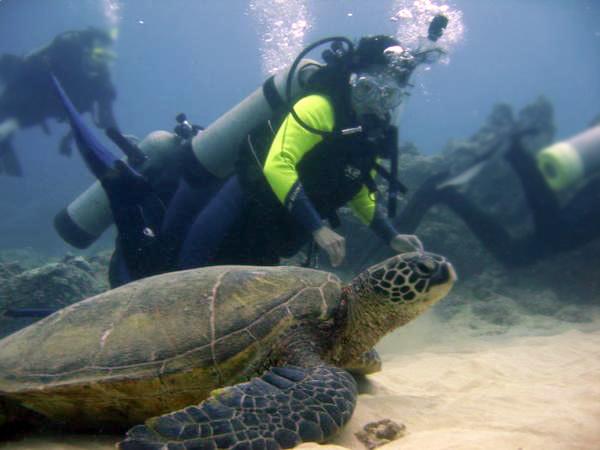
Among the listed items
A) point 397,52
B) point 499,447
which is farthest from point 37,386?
point 397,52

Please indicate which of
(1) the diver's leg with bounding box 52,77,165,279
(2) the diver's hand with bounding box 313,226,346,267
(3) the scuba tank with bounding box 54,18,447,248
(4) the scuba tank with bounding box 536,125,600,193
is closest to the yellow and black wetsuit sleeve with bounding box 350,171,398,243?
(3) the scuba tank with bounding box 54,18,447,248

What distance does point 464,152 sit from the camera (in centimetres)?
1080

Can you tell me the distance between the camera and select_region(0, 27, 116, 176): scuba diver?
393 inches

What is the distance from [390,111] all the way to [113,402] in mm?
3628

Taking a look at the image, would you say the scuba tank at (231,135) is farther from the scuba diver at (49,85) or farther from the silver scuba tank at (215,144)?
the scuba diver at (49,85)

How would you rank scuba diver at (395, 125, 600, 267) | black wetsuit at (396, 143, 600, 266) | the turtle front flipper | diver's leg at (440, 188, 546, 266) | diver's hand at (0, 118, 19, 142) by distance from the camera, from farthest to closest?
diver's hand at (0, 118, 19, 142) < diver's leg at (440, 188, 546, 266) < black wetsuit at (396, 143, 600, 266) < scuba diver at (395, 125, 600, 267) < the turtle front flipper

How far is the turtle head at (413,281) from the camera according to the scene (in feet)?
8.02

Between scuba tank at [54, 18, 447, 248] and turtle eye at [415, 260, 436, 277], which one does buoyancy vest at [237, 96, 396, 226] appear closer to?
scuba tank at [54, 18, 447, 248]

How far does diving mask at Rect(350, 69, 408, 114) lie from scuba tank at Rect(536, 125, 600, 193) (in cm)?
290

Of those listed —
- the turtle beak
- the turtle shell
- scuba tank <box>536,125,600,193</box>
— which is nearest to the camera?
the turtle shell

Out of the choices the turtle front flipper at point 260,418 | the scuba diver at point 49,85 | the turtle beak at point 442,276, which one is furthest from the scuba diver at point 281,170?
the scuba diver at point 49,85

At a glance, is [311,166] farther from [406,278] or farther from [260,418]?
[260,418]

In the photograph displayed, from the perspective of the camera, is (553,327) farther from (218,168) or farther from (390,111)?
(218,168)

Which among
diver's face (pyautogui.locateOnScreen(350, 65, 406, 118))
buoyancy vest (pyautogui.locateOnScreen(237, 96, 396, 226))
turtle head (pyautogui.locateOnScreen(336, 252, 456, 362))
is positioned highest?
diver's face (pyautogui.locateOnScreen(350, 65, 406, 118))
